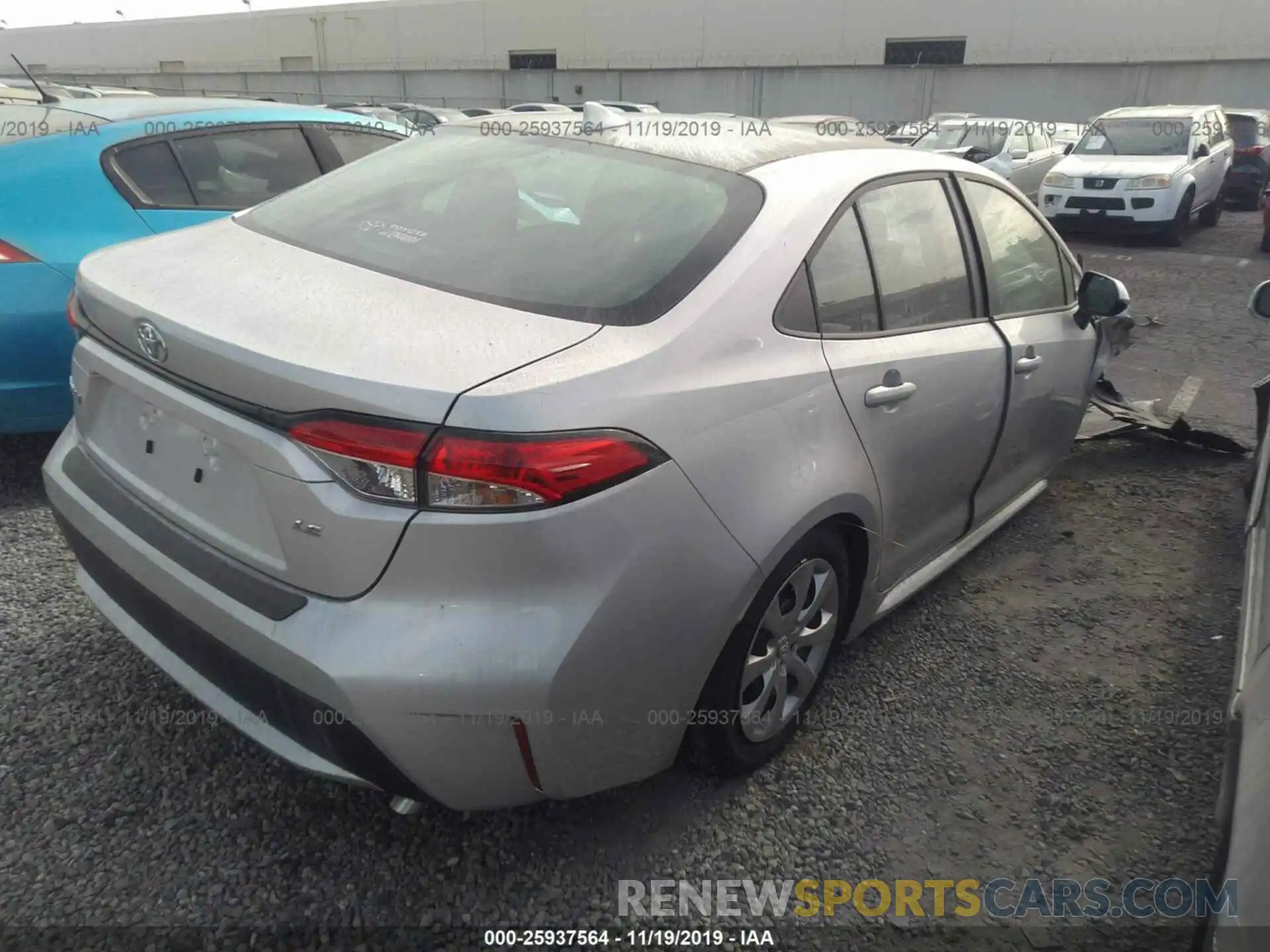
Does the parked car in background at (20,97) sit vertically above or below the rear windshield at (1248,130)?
above

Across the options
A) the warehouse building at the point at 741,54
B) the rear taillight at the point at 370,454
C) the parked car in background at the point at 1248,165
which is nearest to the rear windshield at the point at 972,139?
the parked car in background at the point at 1248,165

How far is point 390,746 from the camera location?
1734mm

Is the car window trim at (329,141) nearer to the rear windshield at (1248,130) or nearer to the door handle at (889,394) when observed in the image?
the door handle at (889,394)

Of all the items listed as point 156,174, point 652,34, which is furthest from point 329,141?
point 652,34

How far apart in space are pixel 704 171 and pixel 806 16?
38.7 metres

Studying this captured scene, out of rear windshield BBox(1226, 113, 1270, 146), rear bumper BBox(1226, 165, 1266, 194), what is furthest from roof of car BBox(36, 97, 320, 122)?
rear windshield BBox(1226, 113, 1270, 146)

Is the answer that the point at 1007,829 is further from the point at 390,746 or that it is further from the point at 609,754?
the point at 390,746

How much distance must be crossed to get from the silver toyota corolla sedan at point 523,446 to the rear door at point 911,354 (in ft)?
0.04

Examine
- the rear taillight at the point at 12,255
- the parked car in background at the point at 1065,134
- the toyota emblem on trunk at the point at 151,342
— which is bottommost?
the rear taillight at the point at 12,255

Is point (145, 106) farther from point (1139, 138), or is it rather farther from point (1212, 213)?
point (1212, 213)

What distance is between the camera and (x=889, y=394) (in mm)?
2436

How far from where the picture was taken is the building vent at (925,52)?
112ft

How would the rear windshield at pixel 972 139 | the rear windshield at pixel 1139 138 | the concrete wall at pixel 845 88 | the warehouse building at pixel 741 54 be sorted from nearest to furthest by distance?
the rear windshield at pixel 1139 138
the rear windshield at pixel 972 139
the concrete wall at pixel 845 88
the warehouse building at pixel 741 54

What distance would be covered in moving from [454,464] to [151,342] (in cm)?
81
